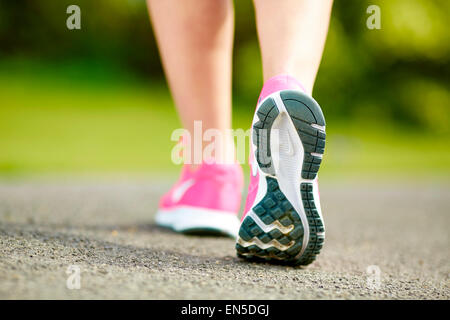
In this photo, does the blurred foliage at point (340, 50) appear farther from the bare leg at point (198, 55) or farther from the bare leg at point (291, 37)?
the bare leg at point (291, 37)

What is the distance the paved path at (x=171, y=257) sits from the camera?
833 mm

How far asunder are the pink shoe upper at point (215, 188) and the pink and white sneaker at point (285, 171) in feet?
1.32

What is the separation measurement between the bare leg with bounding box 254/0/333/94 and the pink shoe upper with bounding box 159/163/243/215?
44cm

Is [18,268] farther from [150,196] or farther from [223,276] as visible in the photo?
[150,196]

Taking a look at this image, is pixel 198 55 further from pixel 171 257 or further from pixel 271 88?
pixel 171 257

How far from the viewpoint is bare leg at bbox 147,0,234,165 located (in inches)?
53.4

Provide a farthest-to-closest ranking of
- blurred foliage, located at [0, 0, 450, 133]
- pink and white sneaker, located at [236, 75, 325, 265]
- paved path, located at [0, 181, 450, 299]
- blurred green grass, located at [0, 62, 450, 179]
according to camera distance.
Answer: blurred foliage, located at [0, 0, 450, 133], blurred green grass, located at [0, 62, 450, 179], pink and white sneaker, located at [236, 75, 325, 265], paved path, located at [0, 181, 450, 299]

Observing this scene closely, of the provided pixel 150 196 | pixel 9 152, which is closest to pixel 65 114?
pixel 9 152

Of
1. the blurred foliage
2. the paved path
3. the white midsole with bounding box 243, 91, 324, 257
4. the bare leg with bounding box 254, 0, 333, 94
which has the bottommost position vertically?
the paved path

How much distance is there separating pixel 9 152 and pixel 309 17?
422cm

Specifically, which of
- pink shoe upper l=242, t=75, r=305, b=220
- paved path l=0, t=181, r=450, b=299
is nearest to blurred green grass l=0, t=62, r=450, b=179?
paved path l=0, t=181, r=450, b=299

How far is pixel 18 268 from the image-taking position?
2.79 feet

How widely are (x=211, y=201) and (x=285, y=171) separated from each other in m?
0.47

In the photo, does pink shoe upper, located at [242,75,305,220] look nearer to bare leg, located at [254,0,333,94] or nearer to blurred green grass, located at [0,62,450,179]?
bare leg, located at [254,0,333,94]
